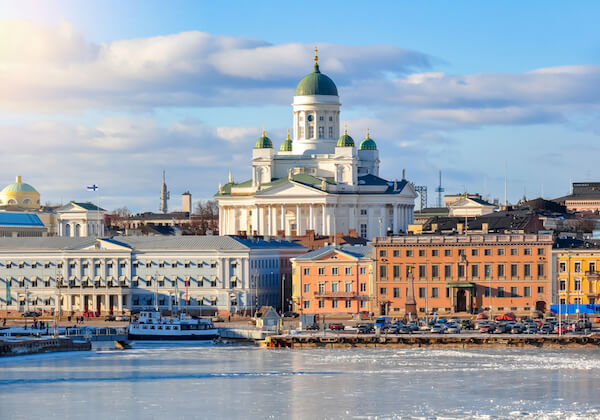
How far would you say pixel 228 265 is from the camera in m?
139

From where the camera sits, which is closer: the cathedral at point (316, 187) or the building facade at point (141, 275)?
the building facade at point (141, 275)

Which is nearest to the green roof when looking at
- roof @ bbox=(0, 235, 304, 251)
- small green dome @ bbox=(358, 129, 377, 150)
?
small green dome @ bbox=(358, 129, 377, 150)

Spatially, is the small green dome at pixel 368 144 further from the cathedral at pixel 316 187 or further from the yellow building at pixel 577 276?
the yellow building at pixel 577 276

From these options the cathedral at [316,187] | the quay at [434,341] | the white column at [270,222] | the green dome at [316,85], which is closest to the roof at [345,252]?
the quay at [434,341]

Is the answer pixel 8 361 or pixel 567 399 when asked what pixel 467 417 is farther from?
pixel 8 361

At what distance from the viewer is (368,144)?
649 feet

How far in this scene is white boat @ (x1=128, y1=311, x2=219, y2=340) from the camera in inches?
4552

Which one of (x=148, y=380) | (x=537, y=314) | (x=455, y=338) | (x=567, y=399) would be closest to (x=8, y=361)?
(x=148, y=380)

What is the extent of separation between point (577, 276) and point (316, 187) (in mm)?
56807

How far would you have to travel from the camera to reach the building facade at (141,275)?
454 feet

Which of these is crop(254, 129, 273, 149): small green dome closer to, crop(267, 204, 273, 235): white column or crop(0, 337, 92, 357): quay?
crop(267, 204, 273, 235): white column

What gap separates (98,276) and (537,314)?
36.5 meters

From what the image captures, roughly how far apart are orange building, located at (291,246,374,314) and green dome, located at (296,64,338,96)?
185 ft

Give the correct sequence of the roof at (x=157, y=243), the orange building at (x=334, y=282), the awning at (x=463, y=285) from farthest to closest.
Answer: the roof at (x=157, y=243), the orange building at (x=334, y=282), the awning at (x=463, y=285)
